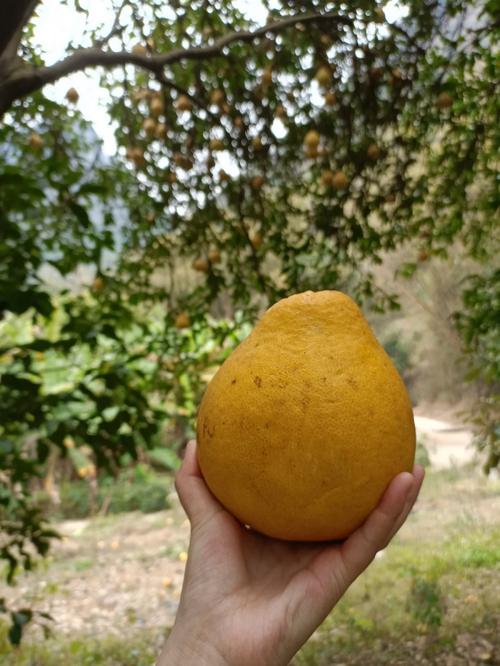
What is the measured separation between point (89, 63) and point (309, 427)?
56.9 inches

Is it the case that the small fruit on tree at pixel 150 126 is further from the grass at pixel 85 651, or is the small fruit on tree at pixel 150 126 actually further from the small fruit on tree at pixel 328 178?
the grass at pixel 85 651

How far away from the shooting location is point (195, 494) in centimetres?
109

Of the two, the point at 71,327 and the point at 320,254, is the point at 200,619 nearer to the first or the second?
the point at 71,327

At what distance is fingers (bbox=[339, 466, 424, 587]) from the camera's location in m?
0.86

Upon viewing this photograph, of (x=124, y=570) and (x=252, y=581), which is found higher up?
(x=252, y=581)

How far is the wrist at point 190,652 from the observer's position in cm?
94

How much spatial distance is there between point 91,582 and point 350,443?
13.7 feet

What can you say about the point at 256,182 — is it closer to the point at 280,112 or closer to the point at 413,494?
the point at 280,112

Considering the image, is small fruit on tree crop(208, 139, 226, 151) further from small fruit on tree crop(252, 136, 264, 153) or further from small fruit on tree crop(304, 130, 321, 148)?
small fruit on tree crop(304, 130, 321, 148)

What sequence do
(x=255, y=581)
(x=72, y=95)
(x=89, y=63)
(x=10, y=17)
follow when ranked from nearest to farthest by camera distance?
(x=255, y=581), (x=10, y=17), (x=89, y=63), (x=72, y=95)

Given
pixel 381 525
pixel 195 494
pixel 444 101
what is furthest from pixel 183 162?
pixel 381 525

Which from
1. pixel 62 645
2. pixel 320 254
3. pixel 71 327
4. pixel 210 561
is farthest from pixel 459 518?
pixel 210 561

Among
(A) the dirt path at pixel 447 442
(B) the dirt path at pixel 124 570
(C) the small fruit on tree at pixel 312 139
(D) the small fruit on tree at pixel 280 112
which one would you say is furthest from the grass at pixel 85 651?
(D) the small fruit on tree at pixel 280 112

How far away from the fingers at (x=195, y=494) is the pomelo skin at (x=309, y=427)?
144 millimetres
